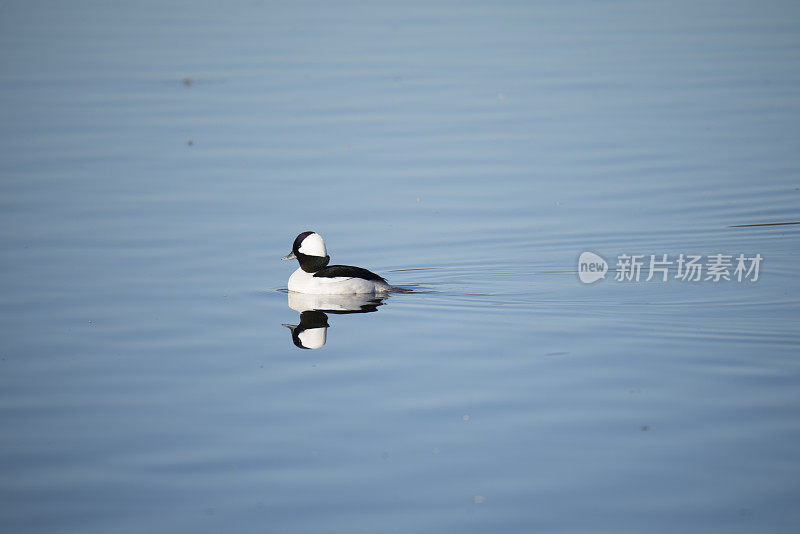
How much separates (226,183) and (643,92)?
9895 mm

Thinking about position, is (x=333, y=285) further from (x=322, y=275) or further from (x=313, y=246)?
(x=313, y=246)

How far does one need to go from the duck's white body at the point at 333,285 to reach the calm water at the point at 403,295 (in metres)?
0.22

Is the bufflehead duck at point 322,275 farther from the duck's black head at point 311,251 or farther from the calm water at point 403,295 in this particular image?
the calm water at point 403,295

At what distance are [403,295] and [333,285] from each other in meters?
0.84

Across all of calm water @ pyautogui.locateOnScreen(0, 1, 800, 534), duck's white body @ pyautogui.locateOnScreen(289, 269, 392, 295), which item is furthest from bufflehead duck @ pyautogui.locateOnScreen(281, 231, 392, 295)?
calm water @ pyautogui.locateOnScreen(0, 1, 800, 534)

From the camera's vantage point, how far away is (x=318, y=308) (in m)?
12.4

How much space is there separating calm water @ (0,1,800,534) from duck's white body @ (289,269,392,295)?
0.73 ft

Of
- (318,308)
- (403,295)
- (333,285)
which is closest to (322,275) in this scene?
(333,285)

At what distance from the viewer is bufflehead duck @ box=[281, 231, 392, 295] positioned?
40.5 feet

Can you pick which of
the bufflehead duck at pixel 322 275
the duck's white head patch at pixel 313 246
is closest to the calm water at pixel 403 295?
the bufflehead duck at pixel 322 275

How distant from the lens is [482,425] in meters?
8.38

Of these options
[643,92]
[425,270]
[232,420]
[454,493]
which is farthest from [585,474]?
[643,92]

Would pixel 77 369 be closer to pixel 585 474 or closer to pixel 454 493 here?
pixel 454 493

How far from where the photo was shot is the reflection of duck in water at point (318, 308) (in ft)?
36.8
